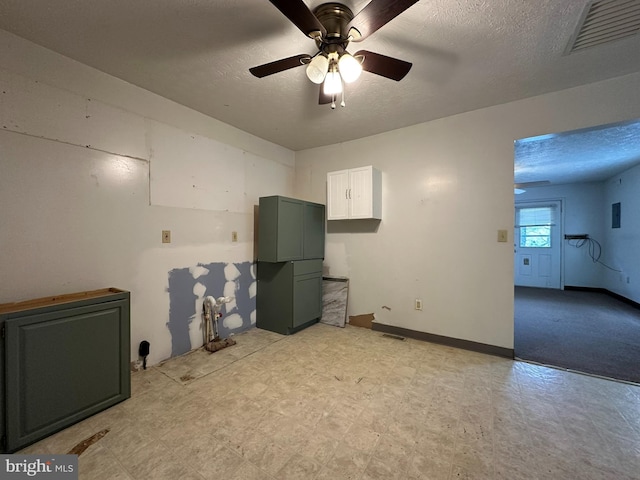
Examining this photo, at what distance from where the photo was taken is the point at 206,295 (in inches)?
112

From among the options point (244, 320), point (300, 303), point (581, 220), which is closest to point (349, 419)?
point (300, 303)

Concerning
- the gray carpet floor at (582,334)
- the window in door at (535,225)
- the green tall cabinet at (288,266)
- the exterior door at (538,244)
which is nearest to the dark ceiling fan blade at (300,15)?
the green tall cabinet at (288,266)

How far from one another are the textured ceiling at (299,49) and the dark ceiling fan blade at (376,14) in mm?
270

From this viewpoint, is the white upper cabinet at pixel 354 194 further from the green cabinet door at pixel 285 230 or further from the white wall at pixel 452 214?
the green cabinet door at pixel 285 230

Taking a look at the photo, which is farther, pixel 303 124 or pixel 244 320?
pixel 244 320

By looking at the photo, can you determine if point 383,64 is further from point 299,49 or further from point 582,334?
point 582,334

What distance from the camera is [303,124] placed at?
10.1 ft

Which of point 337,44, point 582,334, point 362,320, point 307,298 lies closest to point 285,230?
point 307,298

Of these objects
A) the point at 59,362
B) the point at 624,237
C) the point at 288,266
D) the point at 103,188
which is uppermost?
the point at 103,188

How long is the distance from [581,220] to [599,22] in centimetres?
603

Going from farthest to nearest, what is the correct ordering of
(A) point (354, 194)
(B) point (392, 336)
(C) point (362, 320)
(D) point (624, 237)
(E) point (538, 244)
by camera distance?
(E) point (538, 244) → (D) point (624, 237) → (C) point (362, 320) → (A) point (354, 194) → (B) point (392, 336)

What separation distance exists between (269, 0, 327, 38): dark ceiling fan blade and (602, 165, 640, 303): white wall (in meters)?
6.12

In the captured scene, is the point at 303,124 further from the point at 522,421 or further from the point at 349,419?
the point at 522,421

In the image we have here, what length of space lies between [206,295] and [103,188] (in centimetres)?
138
